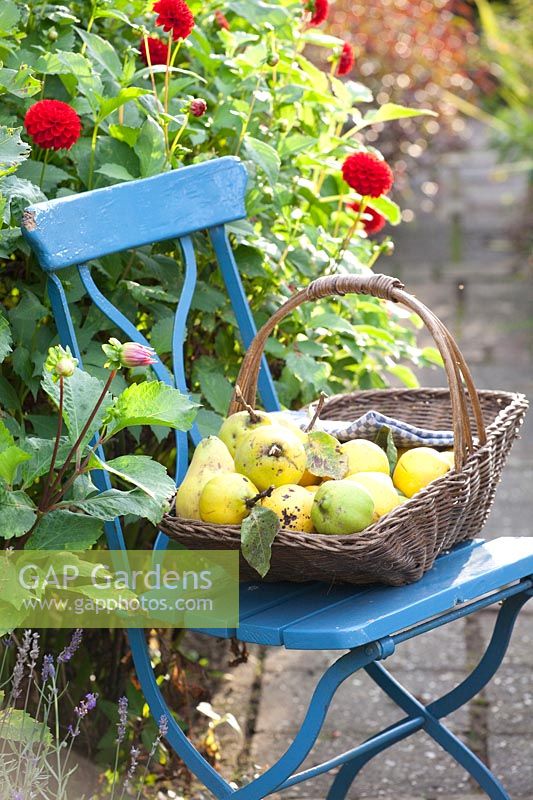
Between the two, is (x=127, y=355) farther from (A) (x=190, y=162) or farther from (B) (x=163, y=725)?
(A) (x=190, y=162)

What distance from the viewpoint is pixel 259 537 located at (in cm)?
160

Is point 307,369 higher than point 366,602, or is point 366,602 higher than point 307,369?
point 366,602

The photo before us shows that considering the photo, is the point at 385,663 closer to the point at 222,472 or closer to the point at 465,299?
the point at 222,472

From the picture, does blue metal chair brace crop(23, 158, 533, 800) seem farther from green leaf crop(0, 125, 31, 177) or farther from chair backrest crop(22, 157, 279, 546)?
green leaf crop(0, 125, 31, 177)

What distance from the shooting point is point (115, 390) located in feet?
6.43

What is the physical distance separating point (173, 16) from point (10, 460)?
0.82m

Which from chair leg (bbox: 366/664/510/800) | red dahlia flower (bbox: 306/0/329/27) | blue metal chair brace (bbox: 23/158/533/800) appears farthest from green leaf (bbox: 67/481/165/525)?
red dahlia flower (bbox: 306/0/329/27)

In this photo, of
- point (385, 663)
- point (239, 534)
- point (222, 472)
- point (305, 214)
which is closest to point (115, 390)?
point (222, 472)

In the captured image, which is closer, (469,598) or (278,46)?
(469,598)

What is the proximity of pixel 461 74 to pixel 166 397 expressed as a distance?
17.0ft

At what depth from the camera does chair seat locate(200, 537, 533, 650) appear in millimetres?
1585

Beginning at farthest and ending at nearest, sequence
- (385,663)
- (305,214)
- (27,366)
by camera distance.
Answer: (385,663) < (305,214) < (27,366)

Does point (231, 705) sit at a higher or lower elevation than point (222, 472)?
lower

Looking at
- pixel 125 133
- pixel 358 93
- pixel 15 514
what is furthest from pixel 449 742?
pixel 358 93
